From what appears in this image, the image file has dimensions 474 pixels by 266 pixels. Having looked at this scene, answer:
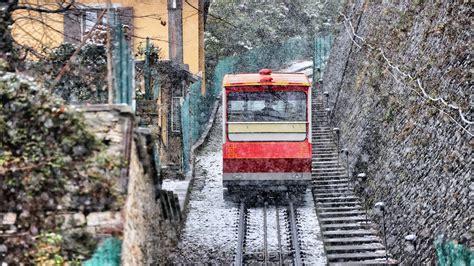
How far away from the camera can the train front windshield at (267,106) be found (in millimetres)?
16984

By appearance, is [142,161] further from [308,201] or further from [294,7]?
[294,7]

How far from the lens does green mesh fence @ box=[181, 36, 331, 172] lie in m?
21.5

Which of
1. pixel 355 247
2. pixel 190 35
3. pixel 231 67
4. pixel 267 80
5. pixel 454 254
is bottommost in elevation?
pixel 355 247

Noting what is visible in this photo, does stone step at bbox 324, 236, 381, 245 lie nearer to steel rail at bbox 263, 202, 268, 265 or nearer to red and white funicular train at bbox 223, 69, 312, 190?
steel rail at bbox 263, 202, 268, 265

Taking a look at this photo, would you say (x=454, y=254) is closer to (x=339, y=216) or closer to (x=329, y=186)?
(x=339, y=216)

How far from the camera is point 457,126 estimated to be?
1170cm

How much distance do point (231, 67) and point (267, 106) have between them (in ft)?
67.0

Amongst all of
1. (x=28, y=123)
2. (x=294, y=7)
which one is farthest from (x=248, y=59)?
(x=28, y=123)

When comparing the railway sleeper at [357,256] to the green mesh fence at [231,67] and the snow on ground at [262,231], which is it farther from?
the green mesh fence at [231,67]

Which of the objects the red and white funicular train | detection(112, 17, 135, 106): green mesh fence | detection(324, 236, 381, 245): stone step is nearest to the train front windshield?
the red and white funicular train

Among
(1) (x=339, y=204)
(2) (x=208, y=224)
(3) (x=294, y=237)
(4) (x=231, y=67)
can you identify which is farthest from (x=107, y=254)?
(4) (x=231, y=67)

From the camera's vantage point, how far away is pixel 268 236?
15.7m

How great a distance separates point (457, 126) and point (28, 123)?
6816 millimetres

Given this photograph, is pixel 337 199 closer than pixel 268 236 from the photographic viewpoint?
No
